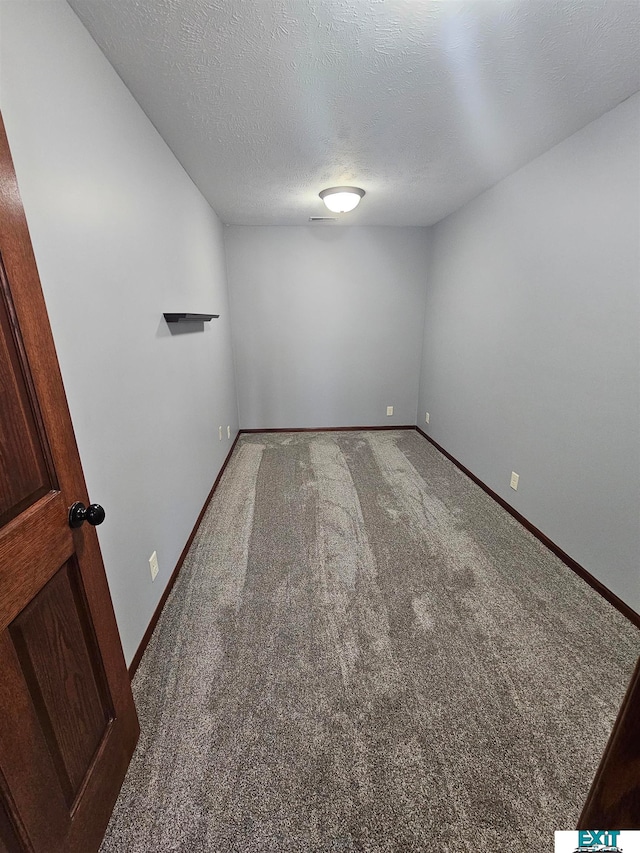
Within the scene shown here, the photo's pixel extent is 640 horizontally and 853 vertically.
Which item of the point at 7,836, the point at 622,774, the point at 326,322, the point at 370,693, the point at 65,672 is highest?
the point at 326,322

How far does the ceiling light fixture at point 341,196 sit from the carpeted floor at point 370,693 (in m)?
2.46

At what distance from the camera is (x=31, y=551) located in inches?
29.7

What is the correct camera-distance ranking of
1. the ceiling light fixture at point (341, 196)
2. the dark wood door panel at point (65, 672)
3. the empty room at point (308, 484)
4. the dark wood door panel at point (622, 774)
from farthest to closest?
1. the ceiling light fixture at point (341, 196)
2. the empty room at point (308, 484)
3. the dark wood door panel at point (65, 672)
4. the dark wood door panel at point (622, 774)

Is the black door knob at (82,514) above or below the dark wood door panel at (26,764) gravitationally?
above

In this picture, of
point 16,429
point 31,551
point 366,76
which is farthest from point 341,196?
point 31,551

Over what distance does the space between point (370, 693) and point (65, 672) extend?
1.08 m

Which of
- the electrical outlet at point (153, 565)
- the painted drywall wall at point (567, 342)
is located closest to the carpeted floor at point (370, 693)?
the electrical outlet at point (153, 565)

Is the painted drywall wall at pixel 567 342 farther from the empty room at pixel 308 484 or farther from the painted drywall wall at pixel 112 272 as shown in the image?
the painted drywall wall at pixel 112 272

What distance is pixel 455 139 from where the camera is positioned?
1997 millimetres

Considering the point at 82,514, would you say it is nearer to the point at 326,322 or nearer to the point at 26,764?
the point at 26,764

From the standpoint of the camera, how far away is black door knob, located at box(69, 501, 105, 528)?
0.89 m

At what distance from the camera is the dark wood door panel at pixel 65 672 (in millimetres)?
772

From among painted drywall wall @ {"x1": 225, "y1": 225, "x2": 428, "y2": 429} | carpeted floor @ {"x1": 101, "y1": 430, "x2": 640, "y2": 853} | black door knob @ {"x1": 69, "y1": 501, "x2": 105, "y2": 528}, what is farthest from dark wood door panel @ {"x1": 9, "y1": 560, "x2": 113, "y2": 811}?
painted drywall wall @ {"x1": 225, "y1": 225, "x2": 428, "y2": 429}

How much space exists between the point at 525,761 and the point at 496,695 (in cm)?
22
